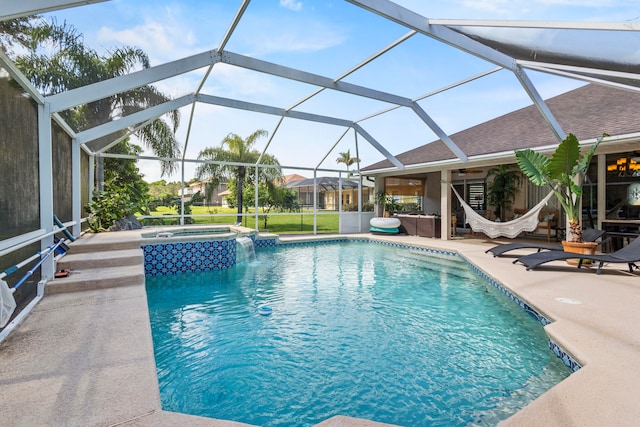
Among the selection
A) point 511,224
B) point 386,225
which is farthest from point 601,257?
point 386,225

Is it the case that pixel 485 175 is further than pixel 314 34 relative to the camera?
Yes

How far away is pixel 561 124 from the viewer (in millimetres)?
9914

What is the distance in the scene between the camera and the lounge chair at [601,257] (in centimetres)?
609

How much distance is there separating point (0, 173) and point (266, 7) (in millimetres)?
4424

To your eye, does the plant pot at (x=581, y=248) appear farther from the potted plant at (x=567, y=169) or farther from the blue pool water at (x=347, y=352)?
the blue pool water at (x=347, y=352)

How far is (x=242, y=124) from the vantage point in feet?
44.7

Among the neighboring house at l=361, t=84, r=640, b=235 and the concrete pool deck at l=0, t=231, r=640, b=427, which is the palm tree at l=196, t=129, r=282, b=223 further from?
the concrete pool deck at l=0, t=231, r=640, b=427

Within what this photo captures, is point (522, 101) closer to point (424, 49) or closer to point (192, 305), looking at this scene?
point (424, 49)

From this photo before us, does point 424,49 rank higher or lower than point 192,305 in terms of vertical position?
higher

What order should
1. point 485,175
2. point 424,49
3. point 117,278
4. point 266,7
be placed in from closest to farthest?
1. point 117,278
2. point 266,7
3. point 424,49
4. point 485,175

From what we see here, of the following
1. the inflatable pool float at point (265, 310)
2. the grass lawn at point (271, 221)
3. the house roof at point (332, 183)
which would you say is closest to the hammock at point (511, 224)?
the grass lawn at point (271, 221)

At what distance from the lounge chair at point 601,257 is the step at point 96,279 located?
23.9 ft

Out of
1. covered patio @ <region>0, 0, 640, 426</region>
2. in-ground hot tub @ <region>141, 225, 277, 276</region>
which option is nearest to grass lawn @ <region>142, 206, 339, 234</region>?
covered patio @ <region>0, 0, 640, 426</region>

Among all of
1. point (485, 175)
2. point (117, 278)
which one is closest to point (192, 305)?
point (117, 278)
